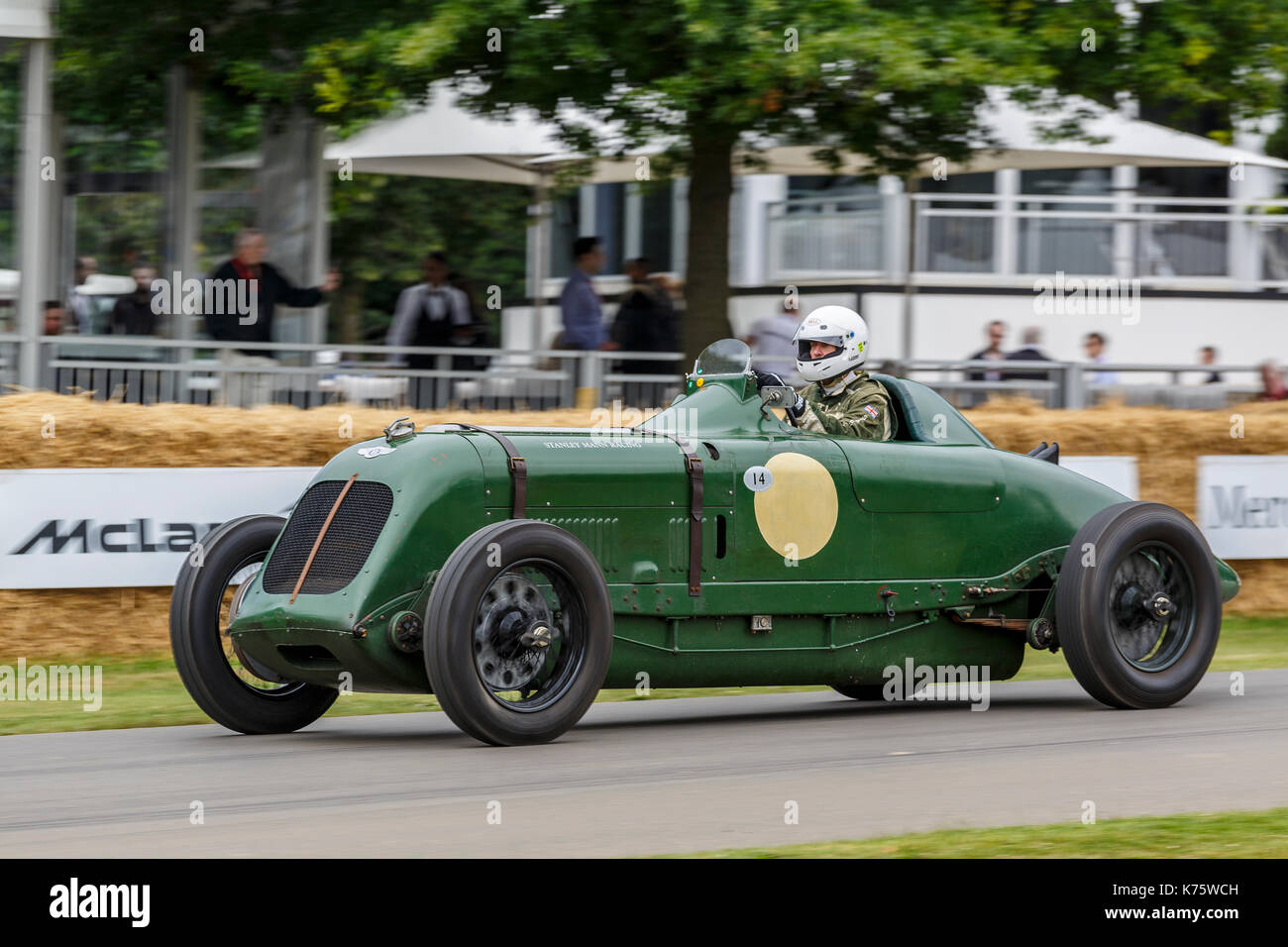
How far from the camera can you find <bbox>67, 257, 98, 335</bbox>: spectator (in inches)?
581

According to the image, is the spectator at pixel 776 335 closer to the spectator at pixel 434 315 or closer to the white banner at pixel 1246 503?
the spectator at pixel 434 315

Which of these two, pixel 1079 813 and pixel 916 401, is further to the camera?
pixel 916 401

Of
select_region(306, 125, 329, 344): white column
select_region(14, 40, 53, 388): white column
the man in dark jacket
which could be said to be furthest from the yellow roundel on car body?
select_region(306, 125, 329, 344): white column

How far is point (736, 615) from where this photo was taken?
8.12 m

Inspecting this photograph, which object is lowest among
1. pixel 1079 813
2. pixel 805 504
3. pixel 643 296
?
pixel 1079 813

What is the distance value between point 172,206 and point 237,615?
29.4 feet

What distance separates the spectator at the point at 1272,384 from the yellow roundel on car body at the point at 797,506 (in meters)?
8.28

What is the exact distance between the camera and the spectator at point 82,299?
581 inches

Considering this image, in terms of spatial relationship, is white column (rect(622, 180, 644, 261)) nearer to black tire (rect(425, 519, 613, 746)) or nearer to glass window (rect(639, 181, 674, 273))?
glass window (rect(639, 181, 674, 273))

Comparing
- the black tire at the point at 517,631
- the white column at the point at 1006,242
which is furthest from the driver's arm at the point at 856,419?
the white column at the point at 1006,242

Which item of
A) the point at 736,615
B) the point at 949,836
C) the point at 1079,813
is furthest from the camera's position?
the point at 736,615

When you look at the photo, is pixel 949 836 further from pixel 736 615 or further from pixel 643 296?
pixel 643 296

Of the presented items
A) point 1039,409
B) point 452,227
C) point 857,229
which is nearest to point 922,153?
point 1039,409

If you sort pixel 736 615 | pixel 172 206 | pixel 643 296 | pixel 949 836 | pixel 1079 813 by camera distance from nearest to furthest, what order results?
pixel 949 836 < pixel 1079 813 < pixel 736 615 < pixel 643 296 < pixel 172 206
